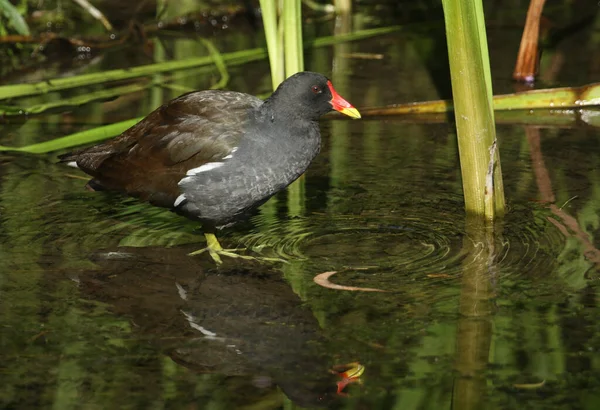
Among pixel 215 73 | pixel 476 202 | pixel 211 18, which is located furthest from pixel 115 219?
pixel 211 18

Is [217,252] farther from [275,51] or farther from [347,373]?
[275,51]

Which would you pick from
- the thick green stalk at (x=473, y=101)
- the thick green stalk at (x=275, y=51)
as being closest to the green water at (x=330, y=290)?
the thick green stalk at (x=473, y=101)

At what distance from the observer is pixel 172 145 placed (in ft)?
14.5

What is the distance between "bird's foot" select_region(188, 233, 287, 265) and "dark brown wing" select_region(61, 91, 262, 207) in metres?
0.24

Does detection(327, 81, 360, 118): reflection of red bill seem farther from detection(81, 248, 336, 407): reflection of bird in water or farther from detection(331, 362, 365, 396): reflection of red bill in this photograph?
detection(331, 362, 365, 396): reflection of red bill

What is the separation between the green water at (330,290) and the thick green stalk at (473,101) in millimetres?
158

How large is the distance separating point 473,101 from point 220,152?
1109 millimetres

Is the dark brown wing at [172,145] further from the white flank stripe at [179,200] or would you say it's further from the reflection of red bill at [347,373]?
the reflection of red bill at [347,373]

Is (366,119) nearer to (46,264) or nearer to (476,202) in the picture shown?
(476,202)

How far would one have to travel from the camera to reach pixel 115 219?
188 inches

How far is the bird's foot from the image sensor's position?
4.30m

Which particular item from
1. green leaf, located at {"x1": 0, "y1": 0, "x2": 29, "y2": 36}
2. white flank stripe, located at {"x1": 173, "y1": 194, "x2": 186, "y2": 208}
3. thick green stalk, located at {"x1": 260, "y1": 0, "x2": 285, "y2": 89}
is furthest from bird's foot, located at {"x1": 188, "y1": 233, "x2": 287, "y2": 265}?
green leaf, located at {"x1": 0, "y1": 0, "x2": 29, "y2": 36}

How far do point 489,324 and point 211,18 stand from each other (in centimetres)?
559

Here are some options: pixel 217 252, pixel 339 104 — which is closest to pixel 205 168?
pixel 217 252
